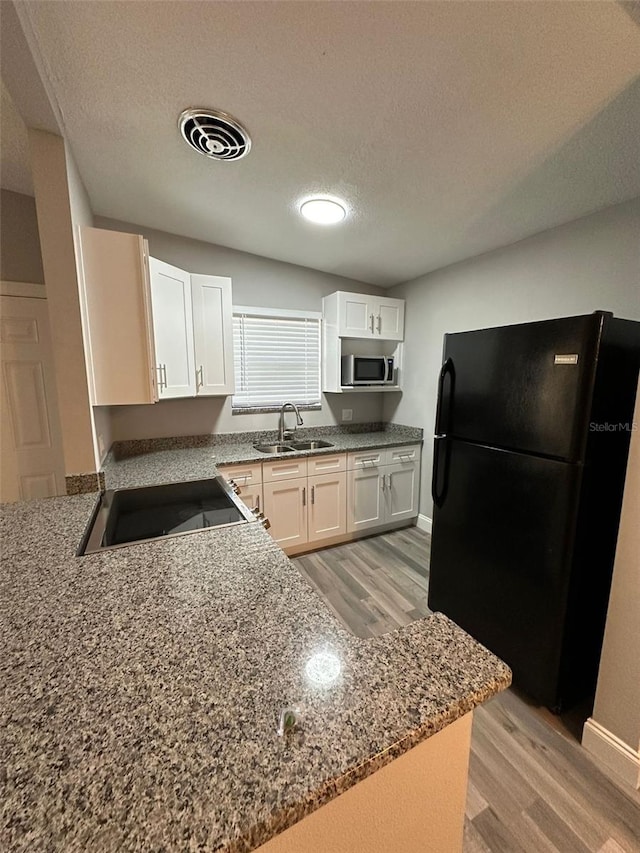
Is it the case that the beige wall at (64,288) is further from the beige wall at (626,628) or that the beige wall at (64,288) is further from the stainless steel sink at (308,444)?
the beige wall at (626,628)

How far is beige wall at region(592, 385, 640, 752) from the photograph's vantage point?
1.24 m

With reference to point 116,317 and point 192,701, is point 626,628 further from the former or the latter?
point 116,317

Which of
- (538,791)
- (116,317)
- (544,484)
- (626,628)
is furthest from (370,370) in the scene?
(538,791)

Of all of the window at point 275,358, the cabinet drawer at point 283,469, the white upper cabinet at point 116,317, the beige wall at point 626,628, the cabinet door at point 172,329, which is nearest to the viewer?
the beige wall at point 626,628

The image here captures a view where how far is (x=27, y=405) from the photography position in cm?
229

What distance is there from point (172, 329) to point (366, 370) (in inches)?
64.7

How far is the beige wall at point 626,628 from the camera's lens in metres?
1.24

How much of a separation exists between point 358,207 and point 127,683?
2.33 meters

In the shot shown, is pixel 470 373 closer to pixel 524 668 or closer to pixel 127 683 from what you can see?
pixel 524 668

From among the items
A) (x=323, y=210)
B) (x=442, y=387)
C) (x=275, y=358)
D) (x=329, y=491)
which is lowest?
(x=329, y=491)

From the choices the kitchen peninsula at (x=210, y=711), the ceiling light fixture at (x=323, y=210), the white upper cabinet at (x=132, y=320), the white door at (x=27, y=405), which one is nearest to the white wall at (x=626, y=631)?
the kitchen peninsula at (x=210, y=711)

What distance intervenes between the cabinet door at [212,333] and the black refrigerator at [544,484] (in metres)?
1.63

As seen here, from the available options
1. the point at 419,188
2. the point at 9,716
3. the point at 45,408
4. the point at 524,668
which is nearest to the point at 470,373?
the point at 419,188

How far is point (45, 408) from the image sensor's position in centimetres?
233
